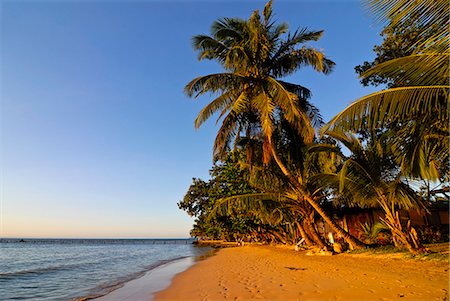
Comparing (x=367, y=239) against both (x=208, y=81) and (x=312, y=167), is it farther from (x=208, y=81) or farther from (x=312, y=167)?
(x=208, y=81)

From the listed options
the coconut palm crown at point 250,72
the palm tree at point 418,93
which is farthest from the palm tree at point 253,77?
the palm tree at point 418,93

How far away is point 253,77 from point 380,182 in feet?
23.9

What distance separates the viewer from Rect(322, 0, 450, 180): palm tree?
4.02 meters

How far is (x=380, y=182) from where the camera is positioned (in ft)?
36.1

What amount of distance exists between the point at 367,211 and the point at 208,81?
14535mm

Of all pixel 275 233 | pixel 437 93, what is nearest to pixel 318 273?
pixel 437 93

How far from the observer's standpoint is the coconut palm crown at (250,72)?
13273mm

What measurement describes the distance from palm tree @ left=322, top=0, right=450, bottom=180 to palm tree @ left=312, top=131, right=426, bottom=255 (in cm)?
402

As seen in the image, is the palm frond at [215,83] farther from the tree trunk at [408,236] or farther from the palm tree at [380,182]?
the tree trunk at [408,236]

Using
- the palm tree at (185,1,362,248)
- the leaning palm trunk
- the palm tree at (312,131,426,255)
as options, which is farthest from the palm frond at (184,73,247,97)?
the leaning palm trunk

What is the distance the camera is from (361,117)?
17.6 ft

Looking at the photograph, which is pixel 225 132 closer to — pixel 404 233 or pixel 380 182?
pixel 380 182

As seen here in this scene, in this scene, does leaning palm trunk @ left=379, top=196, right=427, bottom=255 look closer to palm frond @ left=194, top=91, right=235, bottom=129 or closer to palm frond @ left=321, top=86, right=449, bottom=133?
palm frond @ left=321, top=86, right=449, bottom=133

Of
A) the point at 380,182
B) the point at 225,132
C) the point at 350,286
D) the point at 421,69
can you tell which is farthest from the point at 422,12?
the point at 225,132
